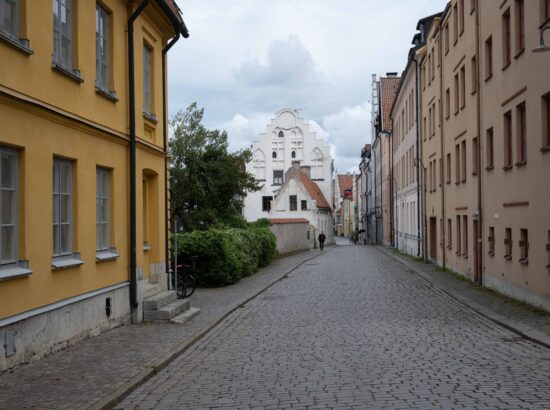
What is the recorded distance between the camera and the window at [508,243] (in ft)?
59.4

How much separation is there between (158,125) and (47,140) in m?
5.90

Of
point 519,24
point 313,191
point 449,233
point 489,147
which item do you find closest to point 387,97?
point 313,191

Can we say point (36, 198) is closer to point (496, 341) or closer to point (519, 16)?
point (496, 341)

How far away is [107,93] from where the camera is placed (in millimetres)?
12023

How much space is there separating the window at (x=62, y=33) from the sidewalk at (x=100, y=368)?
13.7 feet

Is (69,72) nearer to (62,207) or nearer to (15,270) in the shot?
(62,207)

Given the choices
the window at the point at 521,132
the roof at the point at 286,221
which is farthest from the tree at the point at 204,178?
the window at the point at 521,132

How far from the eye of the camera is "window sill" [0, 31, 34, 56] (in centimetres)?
837

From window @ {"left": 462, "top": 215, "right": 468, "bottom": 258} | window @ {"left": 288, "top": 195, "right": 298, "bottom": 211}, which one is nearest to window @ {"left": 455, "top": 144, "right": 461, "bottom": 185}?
window @ {"left": 462, "top": 215, "right": 468, "bottom": 258}

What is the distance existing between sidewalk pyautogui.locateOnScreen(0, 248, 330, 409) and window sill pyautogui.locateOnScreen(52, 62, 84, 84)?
3.97 metres

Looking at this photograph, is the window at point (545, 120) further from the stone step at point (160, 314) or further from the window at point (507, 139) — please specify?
the stone step at point (160, 314)

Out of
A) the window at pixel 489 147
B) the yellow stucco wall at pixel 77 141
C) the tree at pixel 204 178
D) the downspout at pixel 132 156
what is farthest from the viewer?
the tree at pixel 204 178

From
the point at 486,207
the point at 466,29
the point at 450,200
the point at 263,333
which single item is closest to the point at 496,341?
the point at 263,333

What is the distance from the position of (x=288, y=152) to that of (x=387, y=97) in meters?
21.5
